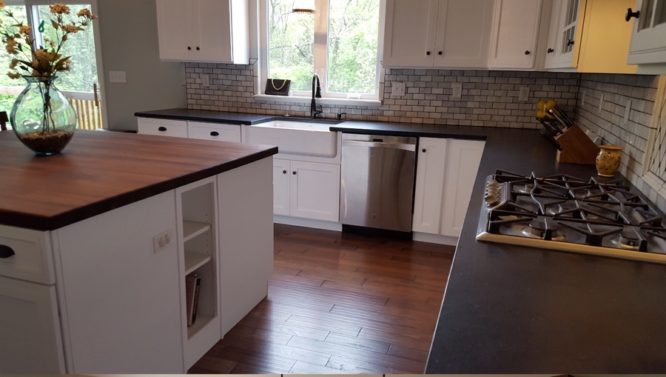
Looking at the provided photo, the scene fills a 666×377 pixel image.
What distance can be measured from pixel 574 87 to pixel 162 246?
3315 millimetres

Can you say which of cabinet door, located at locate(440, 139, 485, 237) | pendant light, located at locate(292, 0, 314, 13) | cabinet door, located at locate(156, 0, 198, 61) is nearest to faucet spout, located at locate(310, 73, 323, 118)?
pendant light, located at locate(292, 0, 314, 13)

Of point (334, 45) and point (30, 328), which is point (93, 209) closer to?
point (30, 328)

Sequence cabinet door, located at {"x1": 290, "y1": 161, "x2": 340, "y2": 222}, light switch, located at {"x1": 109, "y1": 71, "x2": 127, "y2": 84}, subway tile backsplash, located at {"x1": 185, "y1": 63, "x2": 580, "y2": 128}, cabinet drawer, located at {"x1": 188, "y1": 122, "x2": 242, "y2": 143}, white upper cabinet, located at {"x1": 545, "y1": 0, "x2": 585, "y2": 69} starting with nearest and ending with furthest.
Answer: white upper cabinet, located at {"x1": 545, "y1": 0, "x2": 585, "y2": 69}
subway tile backsplash, located at {"x1": 185, "y1": 63, "x2": 580, "y2": 128}
cabinet door, located at {"x1": 290, "y1": 161, "x2": 340, "y2": 222}
cabinet drawer, located at {"x1": 188, "y1": 122, "x2": 242, "y2": 143}
light switch, located at {"x1": 109, "y1": 71, "x2": 127, "y2": 84}

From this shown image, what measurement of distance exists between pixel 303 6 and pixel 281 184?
4.94 ft

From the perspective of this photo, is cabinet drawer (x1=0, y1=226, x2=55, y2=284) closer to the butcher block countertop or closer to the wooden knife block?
the butcher block countertop

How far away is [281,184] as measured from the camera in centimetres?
399

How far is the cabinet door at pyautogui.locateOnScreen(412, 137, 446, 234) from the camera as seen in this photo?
11.7 feet

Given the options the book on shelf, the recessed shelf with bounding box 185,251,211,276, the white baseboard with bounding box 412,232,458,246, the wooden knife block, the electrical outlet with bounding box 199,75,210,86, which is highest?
the electrical outlet with bounding box 199,75,210,86

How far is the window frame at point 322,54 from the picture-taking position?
413 centimetres

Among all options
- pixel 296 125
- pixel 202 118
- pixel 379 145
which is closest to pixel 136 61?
pixel 202 118

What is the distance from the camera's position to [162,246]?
1822mm

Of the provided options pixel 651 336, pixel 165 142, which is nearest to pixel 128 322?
pixel 165 142

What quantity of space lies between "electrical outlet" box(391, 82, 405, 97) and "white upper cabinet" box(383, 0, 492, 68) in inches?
13.4

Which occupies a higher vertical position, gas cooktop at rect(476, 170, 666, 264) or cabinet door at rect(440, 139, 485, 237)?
gas cooktop at rect(476, 170, 666, 264)
